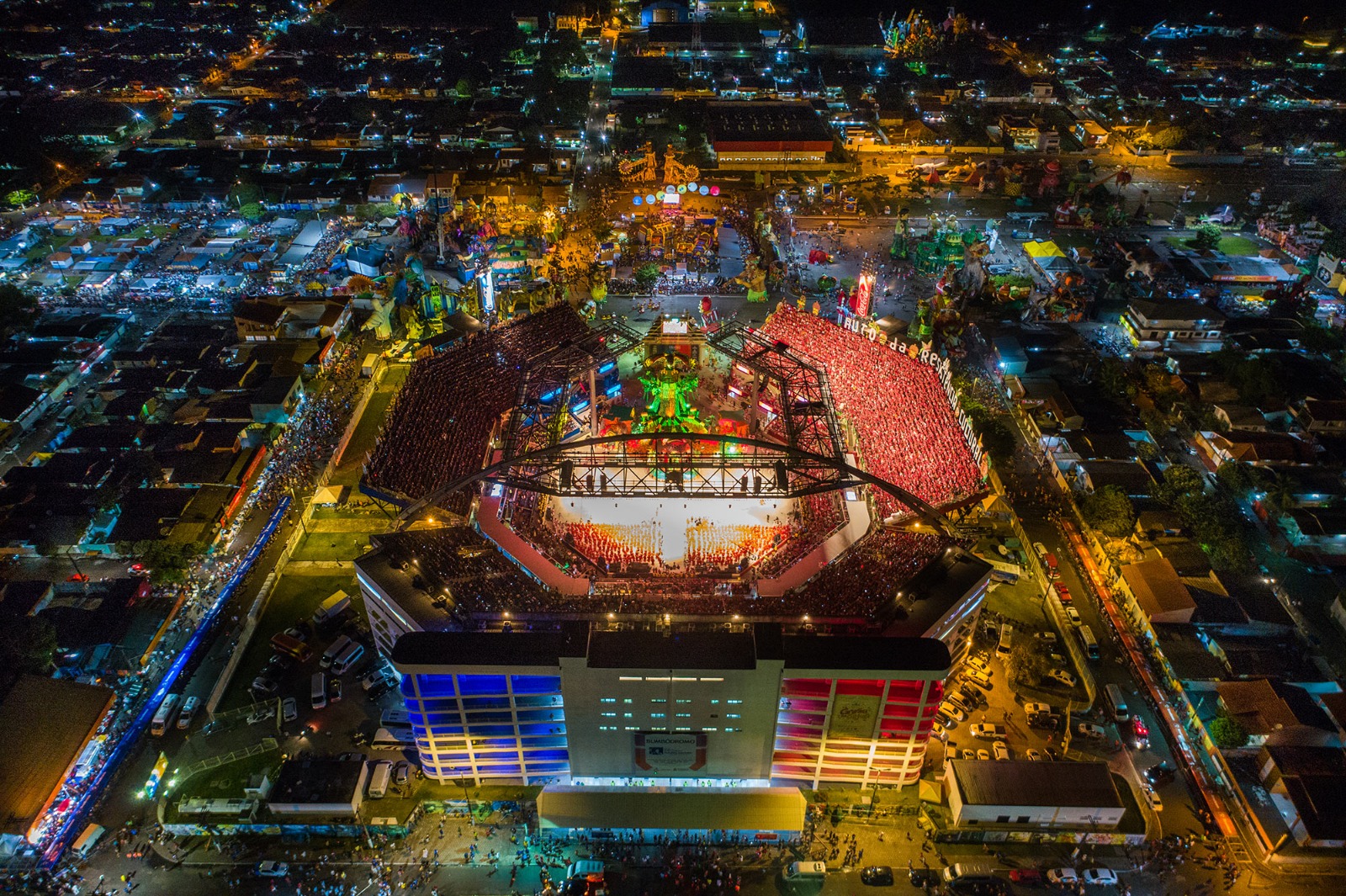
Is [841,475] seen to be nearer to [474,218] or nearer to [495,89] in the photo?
[474,218]

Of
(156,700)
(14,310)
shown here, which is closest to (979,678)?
(156,700)

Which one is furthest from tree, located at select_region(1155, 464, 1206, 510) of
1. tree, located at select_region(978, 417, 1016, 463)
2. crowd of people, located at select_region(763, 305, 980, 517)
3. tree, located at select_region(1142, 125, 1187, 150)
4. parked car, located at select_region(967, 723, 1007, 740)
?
tree, located at select_region(1142, 125, 1187, 150)

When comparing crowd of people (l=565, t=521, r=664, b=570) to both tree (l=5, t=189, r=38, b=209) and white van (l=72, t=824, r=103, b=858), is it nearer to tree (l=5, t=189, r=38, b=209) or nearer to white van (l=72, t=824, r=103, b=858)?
white van (l=72, t=824, r=103, b=858)

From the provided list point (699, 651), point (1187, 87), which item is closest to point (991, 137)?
point (1187, 87)

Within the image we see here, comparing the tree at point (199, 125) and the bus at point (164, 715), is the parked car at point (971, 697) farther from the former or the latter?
the tree at point (199, 125)

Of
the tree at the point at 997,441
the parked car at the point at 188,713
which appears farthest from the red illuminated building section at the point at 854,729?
the parked car at the point at 188,713

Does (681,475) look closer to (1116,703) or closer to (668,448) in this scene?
(668,448)
